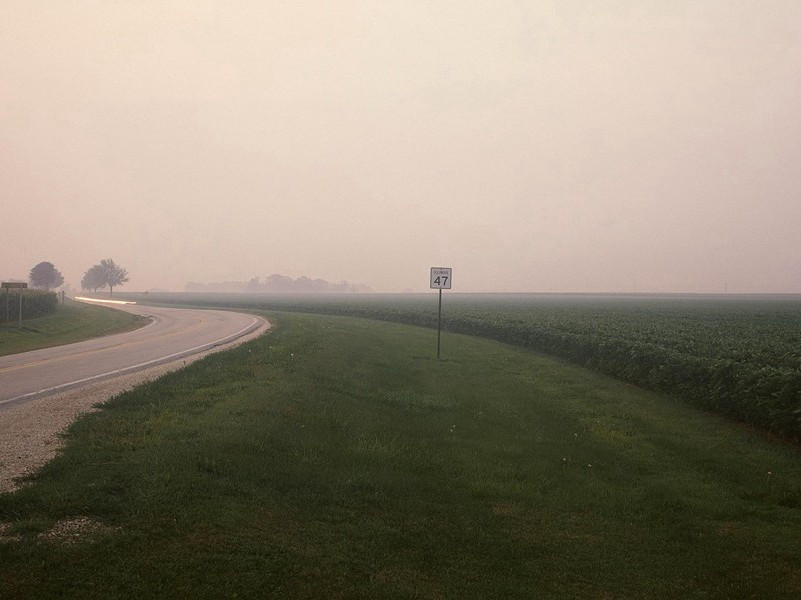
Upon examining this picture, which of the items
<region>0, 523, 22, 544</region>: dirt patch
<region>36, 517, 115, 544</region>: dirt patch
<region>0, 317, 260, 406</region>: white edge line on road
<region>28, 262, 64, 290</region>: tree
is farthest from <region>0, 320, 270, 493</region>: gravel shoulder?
<region>28, 262, 64, 290</region>: tree

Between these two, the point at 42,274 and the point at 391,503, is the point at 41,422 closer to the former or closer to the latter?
the point at 391,503

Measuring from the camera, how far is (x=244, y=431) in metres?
9.09

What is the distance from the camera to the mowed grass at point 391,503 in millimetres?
5156

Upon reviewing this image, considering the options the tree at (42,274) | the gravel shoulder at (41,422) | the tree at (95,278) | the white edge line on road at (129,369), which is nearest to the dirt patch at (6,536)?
the gravel shoulder at (41,422)

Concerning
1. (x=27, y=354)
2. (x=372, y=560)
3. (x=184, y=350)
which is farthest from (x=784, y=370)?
(x=27, y=354)

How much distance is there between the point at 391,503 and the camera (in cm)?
729

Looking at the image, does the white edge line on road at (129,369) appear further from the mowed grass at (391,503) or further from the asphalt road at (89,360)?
the mowed grass at (391,503)

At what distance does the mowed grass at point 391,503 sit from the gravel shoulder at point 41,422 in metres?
0.34

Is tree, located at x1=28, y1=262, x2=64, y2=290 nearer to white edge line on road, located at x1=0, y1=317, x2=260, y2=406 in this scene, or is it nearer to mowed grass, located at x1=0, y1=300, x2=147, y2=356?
mowed grass, located at x1=0, y1=300, x2=147, y2=356

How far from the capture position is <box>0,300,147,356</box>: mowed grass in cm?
2409

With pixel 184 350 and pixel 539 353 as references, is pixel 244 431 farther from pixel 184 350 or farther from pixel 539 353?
pixel 539 353

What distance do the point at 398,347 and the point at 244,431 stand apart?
16385 millimetres

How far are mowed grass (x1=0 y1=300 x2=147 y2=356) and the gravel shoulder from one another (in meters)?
10.4

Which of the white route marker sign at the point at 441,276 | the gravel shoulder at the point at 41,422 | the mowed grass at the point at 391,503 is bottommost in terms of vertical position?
the mowed grass at the point at 391,503
